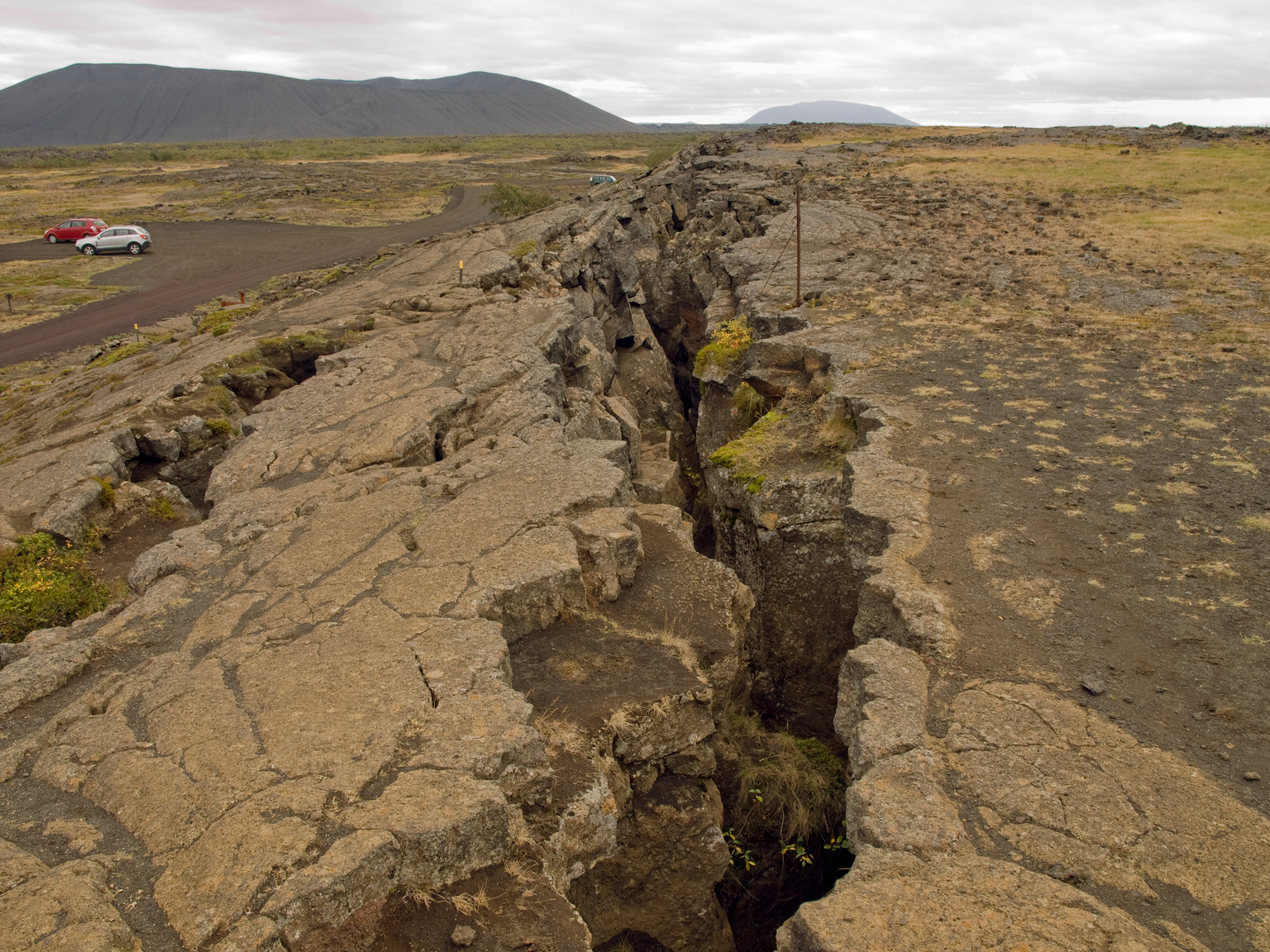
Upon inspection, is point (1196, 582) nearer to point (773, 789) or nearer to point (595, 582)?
point (773, 789)

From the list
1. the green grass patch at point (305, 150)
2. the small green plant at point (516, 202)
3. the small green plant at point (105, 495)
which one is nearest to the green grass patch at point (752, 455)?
the small green plant at point (105, 495)

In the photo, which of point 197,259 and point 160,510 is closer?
point 160,510

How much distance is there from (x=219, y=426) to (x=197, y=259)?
86.7ft

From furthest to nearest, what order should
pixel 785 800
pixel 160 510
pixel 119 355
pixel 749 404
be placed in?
pixel 119 355 < pixel 749 404 < pixel 160 510 < pixel 785 800

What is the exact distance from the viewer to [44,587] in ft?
23.4

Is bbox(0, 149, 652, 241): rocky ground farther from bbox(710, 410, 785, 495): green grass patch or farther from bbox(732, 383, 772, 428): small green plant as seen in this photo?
bbox(710, 410, 785, 495): green grass patch

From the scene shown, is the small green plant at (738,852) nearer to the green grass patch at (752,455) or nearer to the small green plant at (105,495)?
the green grass patch at (752,455)

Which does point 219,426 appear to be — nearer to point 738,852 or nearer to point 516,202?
point 738,852

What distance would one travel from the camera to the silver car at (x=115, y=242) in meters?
33.5

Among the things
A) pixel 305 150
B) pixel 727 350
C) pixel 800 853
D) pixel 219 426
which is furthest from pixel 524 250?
pixel 305 150

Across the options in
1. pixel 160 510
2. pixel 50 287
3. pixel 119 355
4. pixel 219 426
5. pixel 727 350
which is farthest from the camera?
pixel 50 287

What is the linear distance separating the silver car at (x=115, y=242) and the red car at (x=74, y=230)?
1.59 meters

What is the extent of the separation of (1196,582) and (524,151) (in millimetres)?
111492

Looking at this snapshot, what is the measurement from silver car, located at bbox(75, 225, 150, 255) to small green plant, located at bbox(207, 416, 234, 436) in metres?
29.8
